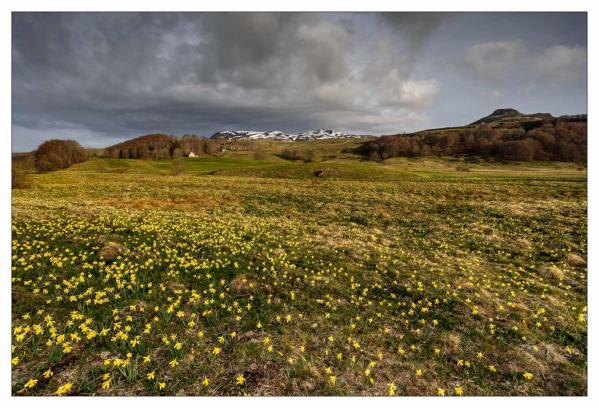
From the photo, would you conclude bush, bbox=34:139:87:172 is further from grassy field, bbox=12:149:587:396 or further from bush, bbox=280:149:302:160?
bush, bbox=280:149:302:160

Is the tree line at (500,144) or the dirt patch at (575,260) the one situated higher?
the tree line at (500,144)

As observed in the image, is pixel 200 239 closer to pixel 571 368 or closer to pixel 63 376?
pixel 63 376

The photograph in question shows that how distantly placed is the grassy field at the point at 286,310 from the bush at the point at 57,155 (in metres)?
76.2

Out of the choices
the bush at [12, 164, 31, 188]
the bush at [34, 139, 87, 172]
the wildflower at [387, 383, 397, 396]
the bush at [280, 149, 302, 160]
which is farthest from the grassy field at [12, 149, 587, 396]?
the bush at [280, 149, 302, 160]

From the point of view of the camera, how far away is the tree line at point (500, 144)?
387 feet

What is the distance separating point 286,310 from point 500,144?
17725 cm

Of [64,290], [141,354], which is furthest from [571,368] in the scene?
[64,290]

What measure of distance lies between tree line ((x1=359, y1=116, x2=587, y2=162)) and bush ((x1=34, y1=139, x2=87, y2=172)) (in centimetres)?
13872

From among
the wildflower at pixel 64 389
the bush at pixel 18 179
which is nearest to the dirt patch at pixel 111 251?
the wildflower at pixel 64 389

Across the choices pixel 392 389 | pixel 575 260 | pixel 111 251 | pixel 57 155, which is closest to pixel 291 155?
pixel 57 155

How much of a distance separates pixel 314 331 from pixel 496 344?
469cm

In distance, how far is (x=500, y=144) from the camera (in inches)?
5704

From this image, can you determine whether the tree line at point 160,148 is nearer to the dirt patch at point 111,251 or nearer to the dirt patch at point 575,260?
the dirt patch at point 111,251

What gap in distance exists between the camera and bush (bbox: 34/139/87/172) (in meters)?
72.9
